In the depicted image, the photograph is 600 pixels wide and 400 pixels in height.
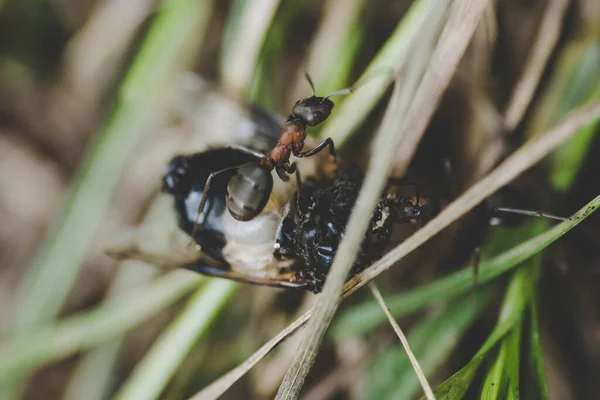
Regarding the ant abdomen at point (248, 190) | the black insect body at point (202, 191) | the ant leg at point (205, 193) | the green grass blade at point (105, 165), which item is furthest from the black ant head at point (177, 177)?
the green grass blade at point (105, 165)

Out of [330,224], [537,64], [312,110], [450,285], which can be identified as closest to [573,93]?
[537,64]

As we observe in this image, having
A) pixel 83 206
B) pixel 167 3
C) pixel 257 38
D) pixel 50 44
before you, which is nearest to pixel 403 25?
pixel 257 38

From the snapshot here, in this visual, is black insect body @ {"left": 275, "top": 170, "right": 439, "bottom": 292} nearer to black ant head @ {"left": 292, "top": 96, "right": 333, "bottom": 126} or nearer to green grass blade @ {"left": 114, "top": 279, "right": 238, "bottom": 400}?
black ant head @ {"left": 292, "top": 96, "right": 333, "bottom": 126}

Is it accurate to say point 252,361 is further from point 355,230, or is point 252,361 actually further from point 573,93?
point 573,93

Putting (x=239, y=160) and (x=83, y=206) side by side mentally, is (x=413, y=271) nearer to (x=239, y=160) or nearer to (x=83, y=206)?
(x=239, y=160)

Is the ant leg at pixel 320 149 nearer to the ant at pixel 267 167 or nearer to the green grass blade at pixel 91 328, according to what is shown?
the ant at pixel 267 167

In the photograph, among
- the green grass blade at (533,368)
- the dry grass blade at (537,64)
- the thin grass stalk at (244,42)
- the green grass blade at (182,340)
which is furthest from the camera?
the thin grass stalk at (244,42)
